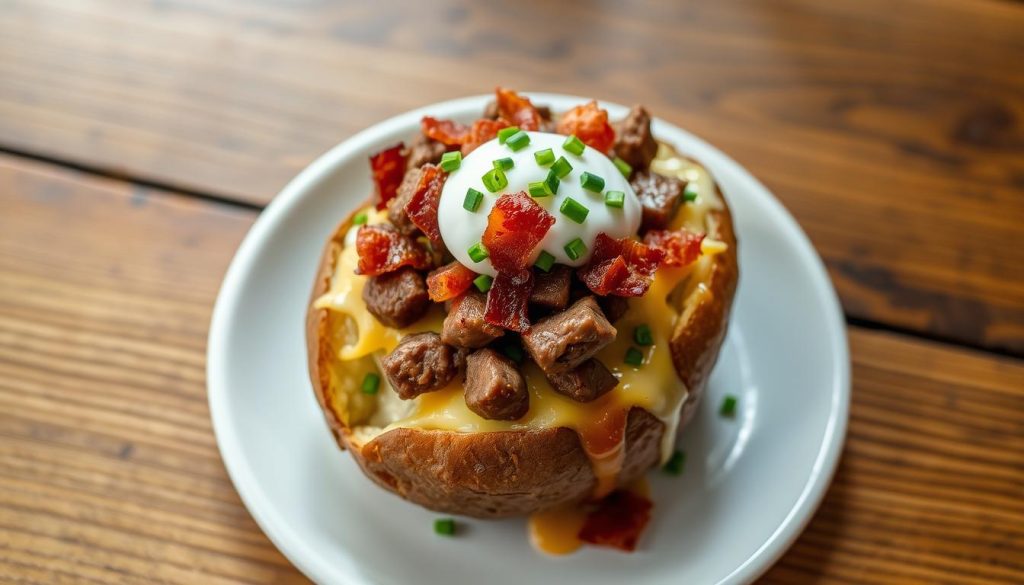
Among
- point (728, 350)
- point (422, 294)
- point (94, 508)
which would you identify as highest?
point (422, 294)

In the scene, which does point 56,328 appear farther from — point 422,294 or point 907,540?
point 907,540

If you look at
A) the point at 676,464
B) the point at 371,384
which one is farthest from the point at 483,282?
the point at 676,464

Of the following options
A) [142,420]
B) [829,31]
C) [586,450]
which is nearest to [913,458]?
[586,450]

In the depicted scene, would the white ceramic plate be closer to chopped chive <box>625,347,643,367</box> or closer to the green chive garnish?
chopped chive <box>625,347,643,367</box>

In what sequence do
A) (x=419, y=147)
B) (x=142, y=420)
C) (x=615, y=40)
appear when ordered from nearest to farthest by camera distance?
(x=419, y=147)
(x=142, y=420)
(x=615, y=40)

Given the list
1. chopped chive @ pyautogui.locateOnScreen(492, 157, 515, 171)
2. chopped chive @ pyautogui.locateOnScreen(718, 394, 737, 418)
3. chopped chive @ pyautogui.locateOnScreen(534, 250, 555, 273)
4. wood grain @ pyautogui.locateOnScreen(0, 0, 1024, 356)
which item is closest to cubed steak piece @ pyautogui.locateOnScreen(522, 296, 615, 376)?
chopped chive @ pyautogui.locateOnScreen(534, 250, 555, 273)

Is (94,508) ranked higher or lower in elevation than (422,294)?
lower
